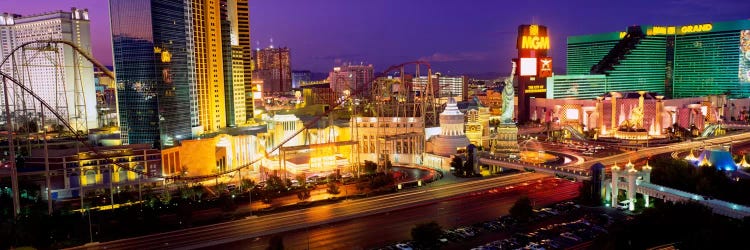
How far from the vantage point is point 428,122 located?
6675 cm

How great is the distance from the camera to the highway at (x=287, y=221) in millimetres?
32156

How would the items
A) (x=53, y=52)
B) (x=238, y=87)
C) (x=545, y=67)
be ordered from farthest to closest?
(x=53, y=52) < (x=545, y=67) < (x=238, y=87)

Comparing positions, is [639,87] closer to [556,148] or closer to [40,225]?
[556,148]

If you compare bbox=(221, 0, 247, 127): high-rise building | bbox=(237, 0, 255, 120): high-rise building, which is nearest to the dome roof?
bbox=(221, 0, 247, 127): high-rise building

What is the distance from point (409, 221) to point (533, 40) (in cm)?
5873

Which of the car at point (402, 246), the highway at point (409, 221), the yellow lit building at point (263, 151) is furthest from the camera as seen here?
the yellow lit building at point (263, 151)

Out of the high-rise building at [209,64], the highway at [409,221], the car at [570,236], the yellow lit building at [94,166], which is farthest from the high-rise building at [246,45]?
the car at [570,236]

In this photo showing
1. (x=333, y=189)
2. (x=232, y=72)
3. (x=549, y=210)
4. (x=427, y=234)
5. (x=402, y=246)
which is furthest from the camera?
(x=232, y=72)

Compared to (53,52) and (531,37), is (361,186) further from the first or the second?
(53,52)

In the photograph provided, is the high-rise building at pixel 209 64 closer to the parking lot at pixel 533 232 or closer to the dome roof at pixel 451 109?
the dome roof at pixel 451 109

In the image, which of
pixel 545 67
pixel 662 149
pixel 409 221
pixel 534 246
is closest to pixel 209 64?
pixel 409 221

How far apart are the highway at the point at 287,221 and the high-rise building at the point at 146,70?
20431mm

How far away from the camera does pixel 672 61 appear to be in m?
109

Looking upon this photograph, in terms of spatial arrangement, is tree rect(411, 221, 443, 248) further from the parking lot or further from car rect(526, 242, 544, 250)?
car rect(526, 242, 544, 250)
